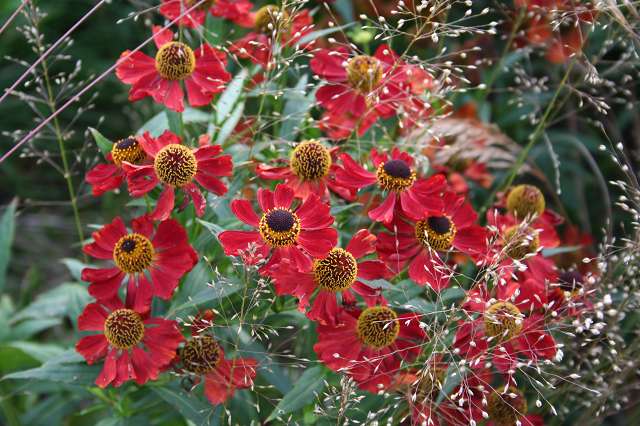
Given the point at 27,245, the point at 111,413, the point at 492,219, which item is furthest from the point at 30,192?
the point at 492,219

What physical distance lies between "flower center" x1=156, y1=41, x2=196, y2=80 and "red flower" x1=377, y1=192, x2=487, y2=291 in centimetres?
46

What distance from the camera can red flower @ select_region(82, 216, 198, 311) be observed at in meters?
1.25

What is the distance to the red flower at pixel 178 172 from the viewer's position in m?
1.24

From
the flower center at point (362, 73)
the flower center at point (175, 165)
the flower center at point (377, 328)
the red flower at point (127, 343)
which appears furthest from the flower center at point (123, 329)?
the flower center at point (362, 73)

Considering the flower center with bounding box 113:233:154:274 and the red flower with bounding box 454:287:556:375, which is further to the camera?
the flower center with bounding box 113:233:154:274

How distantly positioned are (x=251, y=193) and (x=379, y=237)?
1.19 feet

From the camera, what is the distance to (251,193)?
61.6 inches

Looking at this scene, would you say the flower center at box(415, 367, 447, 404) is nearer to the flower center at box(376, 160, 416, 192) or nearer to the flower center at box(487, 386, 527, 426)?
the flower center at box(487, 386, 527, 426)

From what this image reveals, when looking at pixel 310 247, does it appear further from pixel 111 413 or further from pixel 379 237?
pixel 111 413

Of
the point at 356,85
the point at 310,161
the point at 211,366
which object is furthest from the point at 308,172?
the point at 211,366

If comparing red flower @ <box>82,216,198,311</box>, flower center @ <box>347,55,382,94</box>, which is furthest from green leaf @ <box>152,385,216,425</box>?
flower center @ <box>347,55,382,94</box>

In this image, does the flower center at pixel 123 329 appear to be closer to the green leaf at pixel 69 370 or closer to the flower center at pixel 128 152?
the green leaf at pixel 69 370

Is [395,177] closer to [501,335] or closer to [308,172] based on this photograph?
[308,172]

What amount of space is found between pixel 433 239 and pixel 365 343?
21 cm
